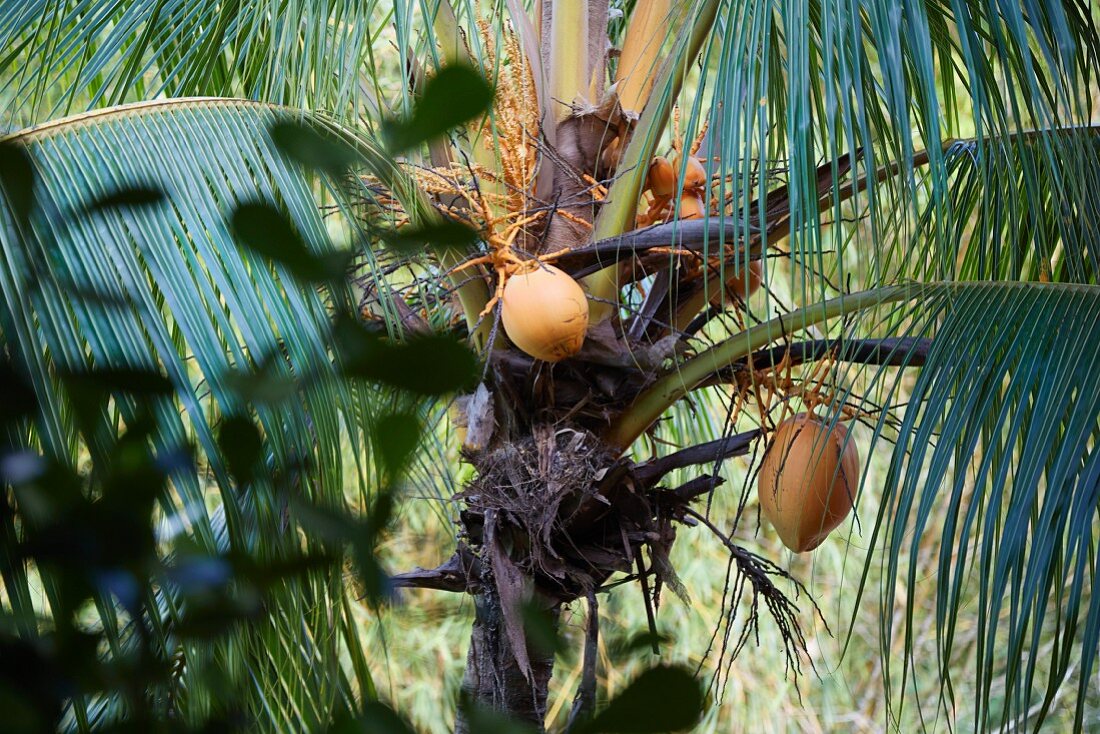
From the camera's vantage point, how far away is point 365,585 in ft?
0.91

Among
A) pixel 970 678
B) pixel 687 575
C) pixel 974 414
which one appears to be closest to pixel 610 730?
pixel 974 414

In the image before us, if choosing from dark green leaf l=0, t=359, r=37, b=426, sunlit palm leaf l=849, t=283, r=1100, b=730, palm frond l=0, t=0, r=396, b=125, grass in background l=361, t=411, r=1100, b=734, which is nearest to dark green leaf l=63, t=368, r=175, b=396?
dark green leaf l=0, t=359, r=37, b=426

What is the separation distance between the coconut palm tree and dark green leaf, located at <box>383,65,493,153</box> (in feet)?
1.62

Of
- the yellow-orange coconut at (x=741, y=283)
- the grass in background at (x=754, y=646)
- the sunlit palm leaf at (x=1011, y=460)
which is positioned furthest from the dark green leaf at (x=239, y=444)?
the grass in background at (x=754, y=646)

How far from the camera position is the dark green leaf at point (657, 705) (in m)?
0.25

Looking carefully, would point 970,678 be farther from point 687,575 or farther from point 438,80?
point 438,80

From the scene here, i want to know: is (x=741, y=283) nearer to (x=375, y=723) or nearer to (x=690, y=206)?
(x=690, y=206)

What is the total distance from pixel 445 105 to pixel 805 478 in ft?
3.56

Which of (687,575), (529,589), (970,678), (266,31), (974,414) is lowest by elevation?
(970,678)

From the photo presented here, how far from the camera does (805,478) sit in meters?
1.29

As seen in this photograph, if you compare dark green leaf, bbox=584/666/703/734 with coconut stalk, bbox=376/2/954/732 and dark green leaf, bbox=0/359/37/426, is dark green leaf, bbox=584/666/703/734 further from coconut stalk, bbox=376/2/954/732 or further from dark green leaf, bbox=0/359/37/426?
coconut stalk, bbox=376/2/954/732

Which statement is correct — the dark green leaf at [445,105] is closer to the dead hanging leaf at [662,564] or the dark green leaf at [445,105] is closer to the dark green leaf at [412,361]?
the dark green leaf at [412,361]

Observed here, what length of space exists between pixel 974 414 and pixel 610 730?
96cm

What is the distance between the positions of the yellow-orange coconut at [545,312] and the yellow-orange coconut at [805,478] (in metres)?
0.25
